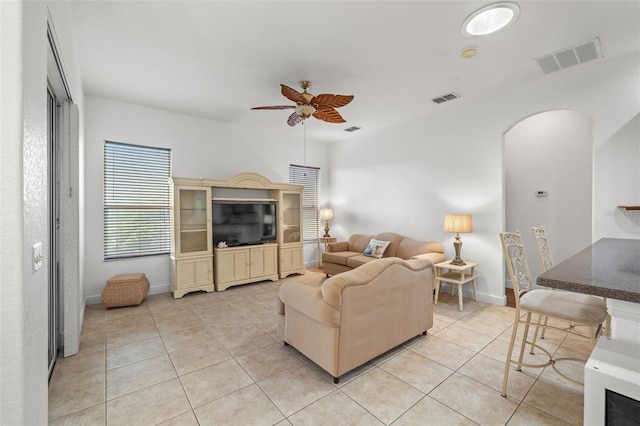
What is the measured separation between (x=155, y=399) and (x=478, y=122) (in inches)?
193

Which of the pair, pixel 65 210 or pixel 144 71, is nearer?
pixel 65 210

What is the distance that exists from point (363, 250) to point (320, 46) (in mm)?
3694

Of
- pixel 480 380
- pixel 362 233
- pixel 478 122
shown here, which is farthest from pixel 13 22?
pixel 362 233

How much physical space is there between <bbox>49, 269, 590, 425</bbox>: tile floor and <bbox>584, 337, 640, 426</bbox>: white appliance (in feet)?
2.75

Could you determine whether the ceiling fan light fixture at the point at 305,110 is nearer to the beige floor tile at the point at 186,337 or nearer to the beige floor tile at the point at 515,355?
the beige floor tile at the point at 186,337

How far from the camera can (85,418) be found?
180 centimetres

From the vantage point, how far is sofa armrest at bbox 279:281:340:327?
6.66ft

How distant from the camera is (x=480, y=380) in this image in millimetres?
2174

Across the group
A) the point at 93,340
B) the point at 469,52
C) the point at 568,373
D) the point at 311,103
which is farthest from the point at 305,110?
the point at 568,373

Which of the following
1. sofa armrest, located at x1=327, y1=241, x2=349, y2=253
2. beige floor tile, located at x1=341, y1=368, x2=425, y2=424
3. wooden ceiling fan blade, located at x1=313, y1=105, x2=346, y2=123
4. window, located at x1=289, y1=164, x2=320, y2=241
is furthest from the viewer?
window, located at x1=289, y1=164, x2=320, y2=241

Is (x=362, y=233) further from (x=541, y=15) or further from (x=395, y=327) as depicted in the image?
(x=541, y=15)

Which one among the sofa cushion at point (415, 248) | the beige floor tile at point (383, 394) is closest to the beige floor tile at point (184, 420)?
the beige floor tile at point (383, 394)

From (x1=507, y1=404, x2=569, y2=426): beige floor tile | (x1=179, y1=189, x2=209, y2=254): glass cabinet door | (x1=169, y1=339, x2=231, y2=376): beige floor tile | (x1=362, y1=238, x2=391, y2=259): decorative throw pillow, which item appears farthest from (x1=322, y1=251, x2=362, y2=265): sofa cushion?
(x1=507, y1=404, x2=569, y2=426): beige floor tile

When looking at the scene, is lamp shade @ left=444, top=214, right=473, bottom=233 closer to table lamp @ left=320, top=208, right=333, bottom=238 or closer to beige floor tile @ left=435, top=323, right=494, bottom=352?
beige floor tile @ left=435, top=323, right=494, bottom=352
